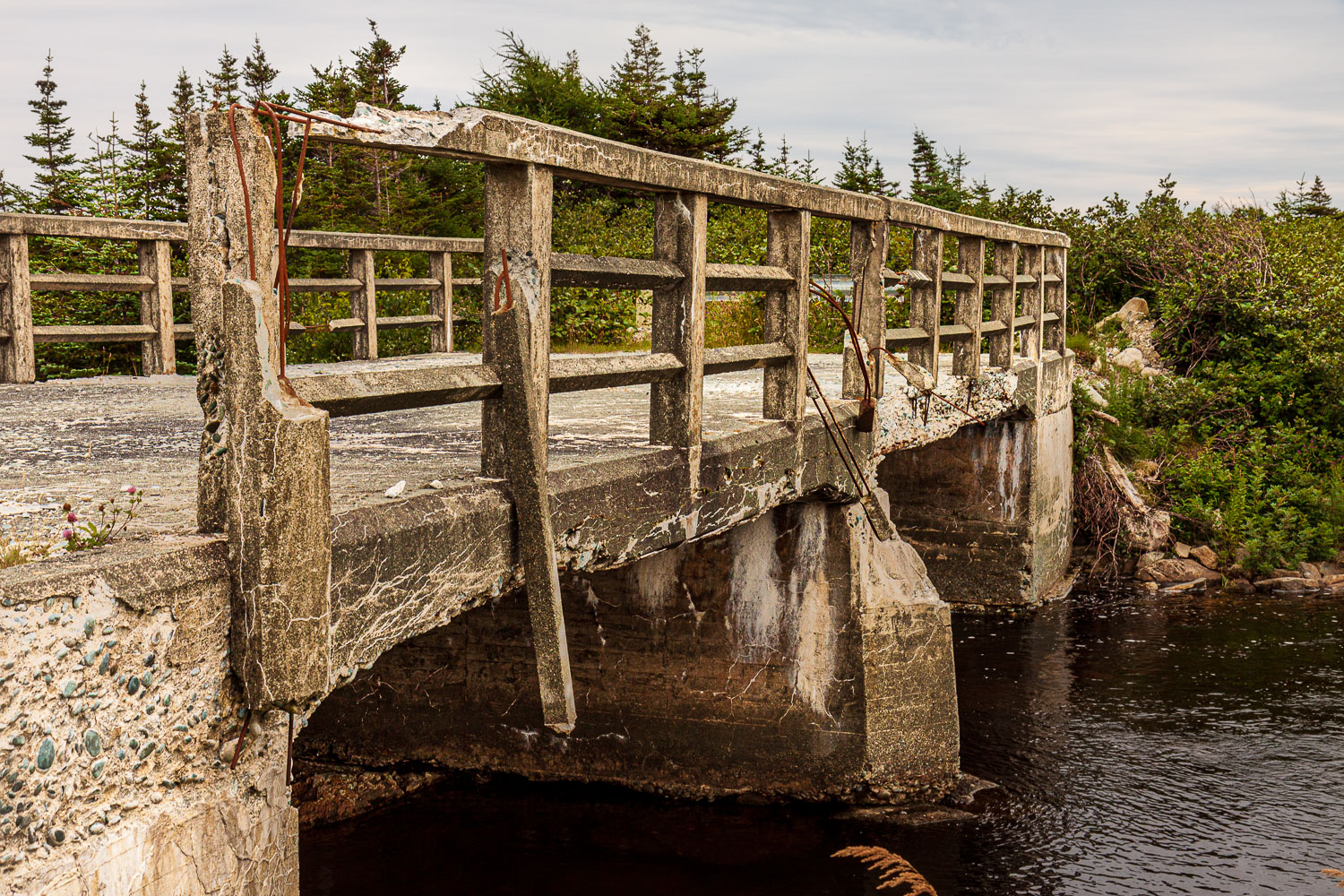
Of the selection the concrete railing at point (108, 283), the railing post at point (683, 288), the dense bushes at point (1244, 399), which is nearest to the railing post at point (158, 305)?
the concrete railing at point (108, 283)

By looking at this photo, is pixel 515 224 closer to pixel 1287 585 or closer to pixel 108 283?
pixel 108 283

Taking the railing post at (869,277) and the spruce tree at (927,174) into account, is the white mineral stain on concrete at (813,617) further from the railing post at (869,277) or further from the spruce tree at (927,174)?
the spruce tree at (927,174)

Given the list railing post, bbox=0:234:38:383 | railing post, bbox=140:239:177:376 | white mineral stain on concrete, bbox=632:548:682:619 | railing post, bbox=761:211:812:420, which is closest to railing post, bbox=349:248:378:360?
railing post, bbox=140:239:177:376

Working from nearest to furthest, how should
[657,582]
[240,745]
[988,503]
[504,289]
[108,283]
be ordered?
1. [240,745]
2. [504,289]
3. [657,582]
4. [108,283]
5. [988,503]

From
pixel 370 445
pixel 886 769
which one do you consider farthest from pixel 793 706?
pixel 370 445

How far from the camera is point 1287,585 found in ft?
46.4

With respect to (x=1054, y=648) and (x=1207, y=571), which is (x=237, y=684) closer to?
(x=1054, y=648)

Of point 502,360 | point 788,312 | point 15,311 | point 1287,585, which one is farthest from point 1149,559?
point 502,360

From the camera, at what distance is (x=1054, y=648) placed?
464 inches

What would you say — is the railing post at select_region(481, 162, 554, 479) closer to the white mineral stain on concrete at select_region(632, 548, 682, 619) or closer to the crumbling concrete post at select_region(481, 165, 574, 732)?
the crumbling concrete post at select_region(481, 165, 574, 732)

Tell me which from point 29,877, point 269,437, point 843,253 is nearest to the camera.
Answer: point 29,877

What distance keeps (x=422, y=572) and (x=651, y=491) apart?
1562 mm

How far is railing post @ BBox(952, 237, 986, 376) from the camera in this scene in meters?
9.70

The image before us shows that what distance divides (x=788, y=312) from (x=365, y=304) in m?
7.43
